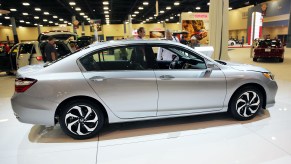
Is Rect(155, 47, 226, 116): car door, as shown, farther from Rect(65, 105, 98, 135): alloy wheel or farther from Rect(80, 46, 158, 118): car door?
Rect(65, 105, 98, 135): alloy wheel

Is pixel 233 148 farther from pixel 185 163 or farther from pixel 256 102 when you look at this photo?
pixel 256 102

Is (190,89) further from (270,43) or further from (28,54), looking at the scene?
(270,43)

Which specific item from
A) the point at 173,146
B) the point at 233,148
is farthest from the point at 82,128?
the point at 233,148

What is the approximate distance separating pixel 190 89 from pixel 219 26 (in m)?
5.39

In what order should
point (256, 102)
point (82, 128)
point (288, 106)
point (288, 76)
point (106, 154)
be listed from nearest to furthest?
point (106, 154) < point (82, 128) < point (256, 102) < point (288, 106) < point (288, 76)

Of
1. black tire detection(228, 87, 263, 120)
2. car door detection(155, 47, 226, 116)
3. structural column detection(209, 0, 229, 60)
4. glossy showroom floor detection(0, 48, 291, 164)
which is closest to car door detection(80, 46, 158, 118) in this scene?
car door detection(155, 47, 226, 116)

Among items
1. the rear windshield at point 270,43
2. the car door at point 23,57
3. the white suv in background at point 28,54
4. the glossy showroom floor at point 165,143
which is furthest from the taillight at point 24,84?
the rear windshield at point 270,43

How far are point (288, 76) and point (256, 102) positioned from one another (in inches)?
191

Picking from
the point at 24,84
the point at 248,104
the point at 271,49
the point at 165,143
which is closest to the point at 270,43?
the point at 271,49

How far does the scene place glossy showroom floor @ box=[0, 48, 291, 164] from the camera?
8.63ft

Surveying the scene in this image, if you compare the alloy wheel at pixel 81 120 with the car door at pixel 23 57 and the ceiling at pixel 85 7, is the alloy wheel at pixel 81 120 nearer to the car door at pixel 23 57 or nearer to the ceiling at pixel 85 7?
the car door at pixel 23 57

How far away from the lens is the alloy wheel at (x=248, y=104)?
3.52m

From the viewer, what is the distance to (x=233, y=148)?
2.78 m

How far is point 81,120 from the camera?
3.05m
